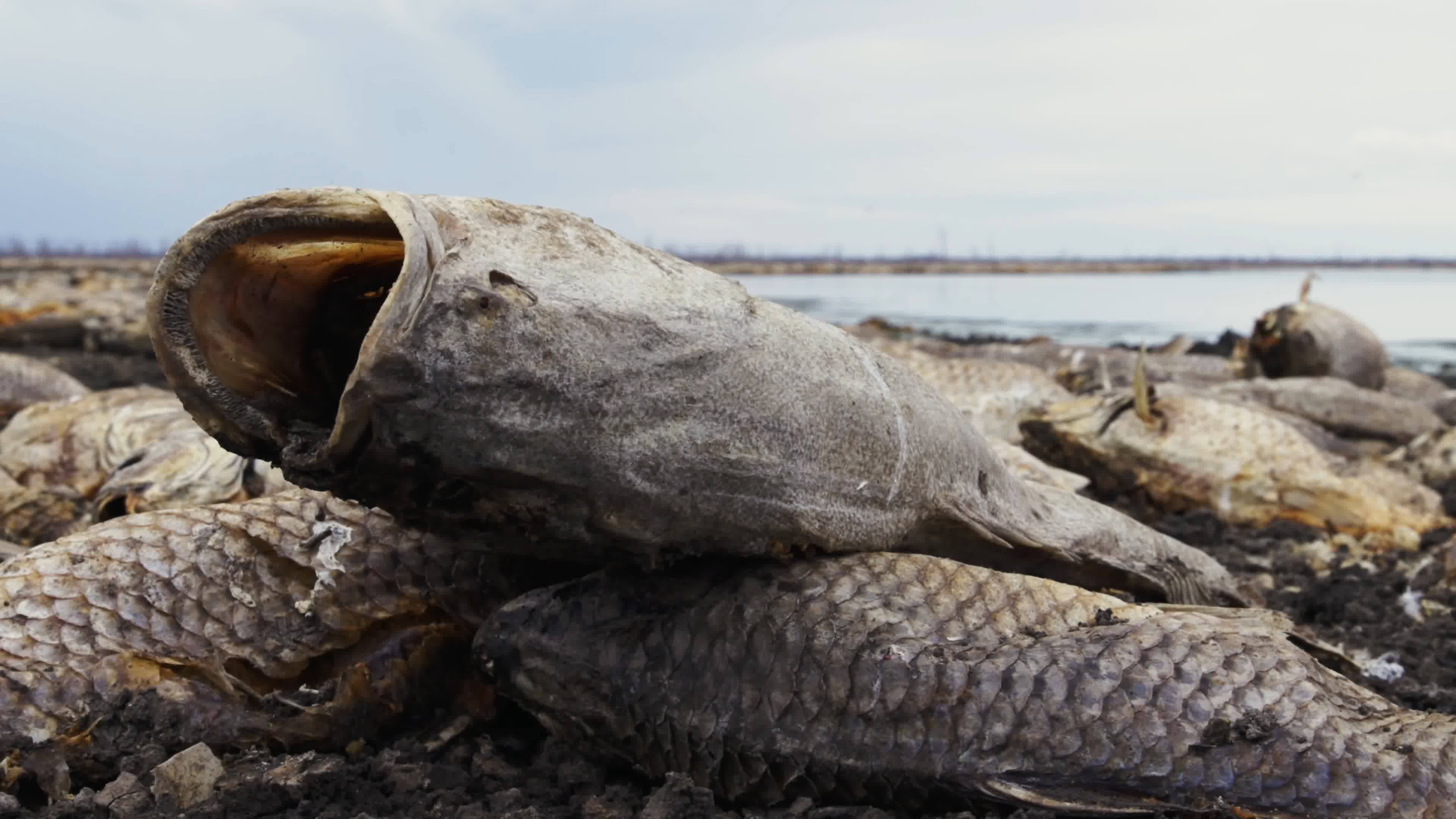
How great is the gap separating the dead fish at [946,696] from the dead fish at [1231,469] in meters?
3.20

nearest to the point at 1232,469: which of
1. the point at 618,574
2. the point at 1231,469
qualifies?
the point at 1231,469

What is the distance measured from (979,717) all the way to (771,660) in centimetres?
43

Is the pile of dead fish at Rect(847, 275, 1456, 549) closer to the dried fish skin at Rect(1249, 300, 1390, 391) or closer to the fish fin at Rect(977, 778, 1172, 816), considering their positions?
the dried fish skin at Rect(1249, 300, 1390, 391)

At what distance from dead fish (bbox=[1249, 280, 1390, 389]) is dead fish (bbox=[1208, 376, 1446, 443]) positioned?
1361 millimetres

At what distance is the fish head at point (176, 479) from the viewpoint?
4.11 meters

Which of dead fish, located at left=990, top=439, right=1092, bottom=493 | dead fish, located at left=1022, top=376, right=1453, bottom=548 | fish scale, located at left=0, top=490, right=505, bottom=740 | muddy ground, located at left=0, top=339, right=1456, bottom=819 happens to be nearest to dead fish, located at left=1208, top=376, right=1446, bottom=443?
dead fish, located at left=1022, top=376, right=1453, bottom=548

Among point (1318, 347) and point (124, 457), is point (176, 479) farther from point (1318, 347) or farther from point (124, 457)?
point (1318, 347)

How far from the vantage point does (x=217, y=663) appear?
278 centimetres

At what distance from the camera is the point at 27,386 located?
763cm

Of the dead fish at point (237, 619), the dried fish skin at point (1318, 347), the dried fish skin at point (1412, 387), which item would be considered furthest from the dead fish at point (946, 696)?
the dried fish skin at point (1412, 387)

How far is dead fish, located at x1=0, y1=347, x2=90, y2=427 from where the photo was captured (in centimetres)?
755

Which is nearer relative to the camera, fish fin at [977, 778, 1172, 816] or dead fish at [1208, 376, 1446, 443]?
fish fin at [977, 778, 1172, 816]

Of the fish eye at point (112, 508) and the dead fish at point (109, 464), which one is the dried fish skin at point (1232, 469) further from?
the fish eye at point (112, 508)

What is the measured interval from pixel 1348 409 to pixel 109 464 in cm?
735
